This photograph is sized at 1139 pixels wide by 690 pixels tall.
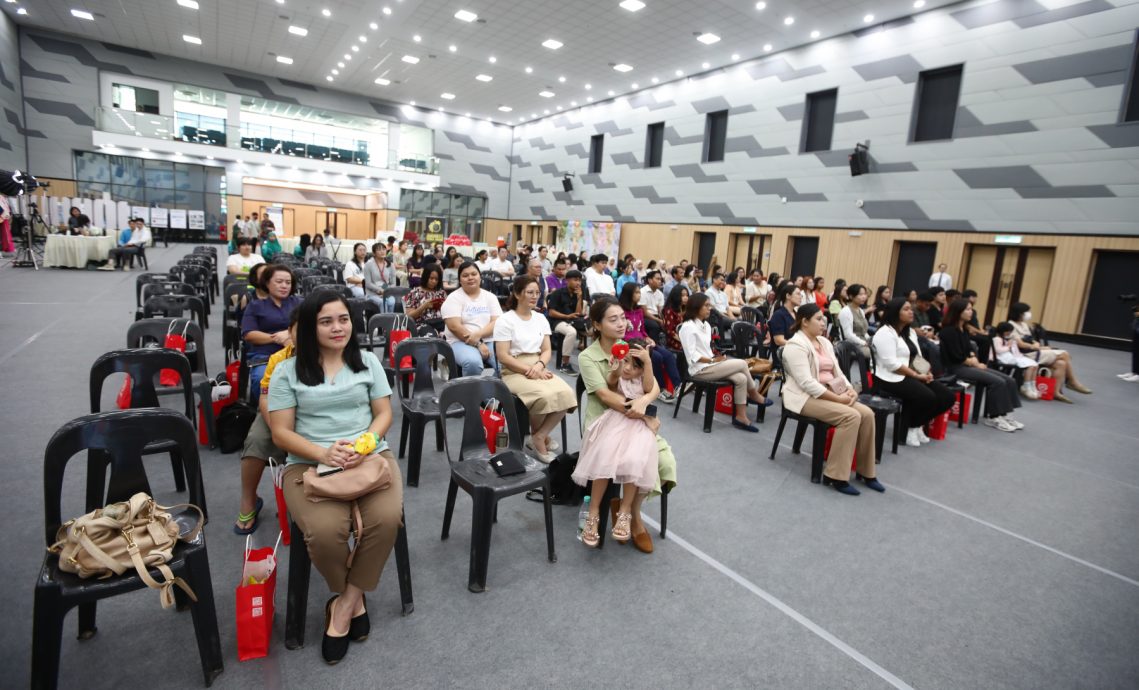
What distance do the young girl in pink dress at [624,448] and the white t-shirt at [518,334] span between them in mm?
1134

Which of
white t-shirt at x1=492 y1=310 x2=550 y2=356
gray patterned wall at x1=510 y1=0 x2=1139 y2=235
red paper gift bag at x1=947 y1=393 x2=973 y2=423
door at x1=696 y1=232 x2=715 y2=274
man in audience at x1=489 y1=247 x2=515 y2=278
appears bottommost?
red paper gift bag at x1=947 y1=393 x2=973 y2=423

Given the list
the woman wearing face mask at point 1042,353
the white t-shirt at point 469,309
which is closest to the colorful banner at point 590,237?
the woman wearing face mask at point 1042,353

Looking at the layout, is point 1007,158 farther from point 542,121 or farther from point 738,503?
point 542,121

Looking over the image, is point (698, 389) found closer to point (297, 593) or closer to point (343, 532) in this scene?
point (343, 532)

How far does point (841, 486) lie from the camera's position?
145 inches

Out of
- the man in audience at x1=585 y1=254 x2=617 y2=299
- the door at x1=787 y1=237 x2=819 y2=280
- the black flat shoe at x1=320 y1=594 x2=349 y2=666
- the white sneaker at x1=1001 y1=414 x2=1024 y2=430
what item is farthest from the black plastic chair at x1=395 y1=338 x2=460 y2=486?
the door at x1=787 y1=237 x2=819 y2=280

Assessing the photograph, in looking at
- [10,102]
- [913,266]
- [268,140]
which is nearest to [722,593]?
[913,266]

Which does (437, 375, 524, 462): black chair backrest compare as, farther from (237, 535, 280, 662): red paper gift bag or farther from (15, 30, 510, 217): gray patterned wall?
(15, 30, 510, 217): gray patterned wall

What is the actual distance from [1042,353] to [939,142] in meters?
6.61

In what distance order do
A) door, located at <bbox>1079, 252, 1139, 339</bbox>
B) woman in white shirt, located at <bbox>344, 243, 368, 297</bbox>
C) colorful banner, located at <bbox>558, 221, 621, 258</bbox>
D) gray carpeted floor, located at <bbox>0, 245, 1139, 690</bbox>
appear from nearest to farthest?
1. gray carpeted floor, located at <bbox>0, 245, 1139, 690</bbox>
2. woman in white shirt, located at <bbox>344, 243, 368, 297</bbox>
3. door, located at <bbox>1079, 252, 1139, 339</bbox>
4. colorful banner, located at <bbox>558, 221, 621, 258</bbox>

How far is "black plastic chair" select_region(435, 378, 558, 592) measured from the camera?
92.2 inches

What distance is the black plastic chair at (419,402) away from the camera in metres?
3.28

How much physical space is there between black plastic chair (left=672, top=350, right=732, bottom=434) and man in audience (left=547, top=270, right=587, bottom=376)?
1.51 m

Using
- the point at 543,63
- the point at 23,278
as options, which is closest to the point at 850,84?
the point at 543,63
